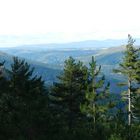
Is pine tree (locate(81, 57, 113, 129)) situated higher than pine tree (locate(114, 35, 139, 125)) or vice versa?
pine tree (locate(114, 35, 139, 125))

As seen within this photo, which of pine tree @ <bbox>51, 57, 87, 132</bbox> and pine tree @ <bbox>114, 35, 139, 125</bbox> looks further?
pine tree @ <bbox>114, 35, 139, 125</bbox>

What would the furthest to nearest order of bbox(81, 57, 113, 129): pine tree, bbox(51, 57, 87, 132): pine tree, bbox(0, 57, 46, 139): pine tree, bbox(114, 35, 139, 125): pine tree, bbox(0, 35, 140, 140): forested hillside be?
bbox(114, 35, 139, 125): pine tree, bbox(51, 57, 87, 132): pine tree, bbox(81, 57, 113, 129): pine tree, bbox(0, 35, 140, 140): forested hillside, bbox(0, 57, 46, 139): pine tree

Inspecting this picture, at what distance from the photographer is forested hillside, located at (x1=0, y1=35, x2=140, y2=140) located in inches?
1117

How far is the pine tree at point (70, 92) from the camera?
46.1m

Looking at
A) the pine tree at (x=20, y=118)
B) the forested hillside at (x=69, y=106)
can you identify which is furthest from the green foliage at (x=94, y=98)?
the pine tree at (x=20, y=118)

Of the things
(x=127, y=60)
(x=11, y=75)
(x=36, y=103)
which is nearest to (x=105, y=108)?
(x=127, y=60)

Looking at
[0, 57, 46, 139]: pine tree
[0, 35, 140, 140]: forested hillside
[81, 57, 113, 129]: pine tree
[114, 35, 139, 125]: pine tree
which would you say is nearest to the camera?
[0, 57, 46, 139]: pine tree

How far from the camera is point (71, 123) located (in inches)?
1817

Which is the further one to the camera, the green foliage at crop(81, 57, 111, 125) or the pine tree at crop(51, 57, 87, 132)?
the pine tree at crop(51, 57, 87, 132)

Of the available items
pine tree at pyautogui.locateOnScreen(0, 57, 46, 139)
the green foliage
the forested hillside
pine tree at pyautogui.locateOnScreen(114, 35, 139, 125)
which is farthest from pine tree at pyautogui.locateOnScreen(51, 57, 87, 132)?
pine tree at pyautogui.locateOnScreen(0, 57, 46, 139)

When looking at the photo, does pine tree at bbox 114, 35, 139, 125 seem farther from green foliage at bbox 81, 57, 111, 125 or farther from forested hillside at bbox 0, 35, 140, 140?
green foliage at bbox 81, 57, 111, 125

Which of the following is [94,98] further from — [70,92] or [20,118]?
[20,118]

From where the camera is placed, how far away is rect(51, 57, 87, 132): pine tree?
46062 millimetres

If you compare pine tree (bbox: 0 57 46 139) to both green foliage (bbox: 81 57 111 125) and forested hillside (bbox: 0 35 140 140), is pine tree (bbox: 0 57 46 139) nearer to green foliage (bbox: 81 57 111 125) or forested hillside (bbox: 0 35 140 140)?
forested hillside (bbox: 0 35 140 140)
